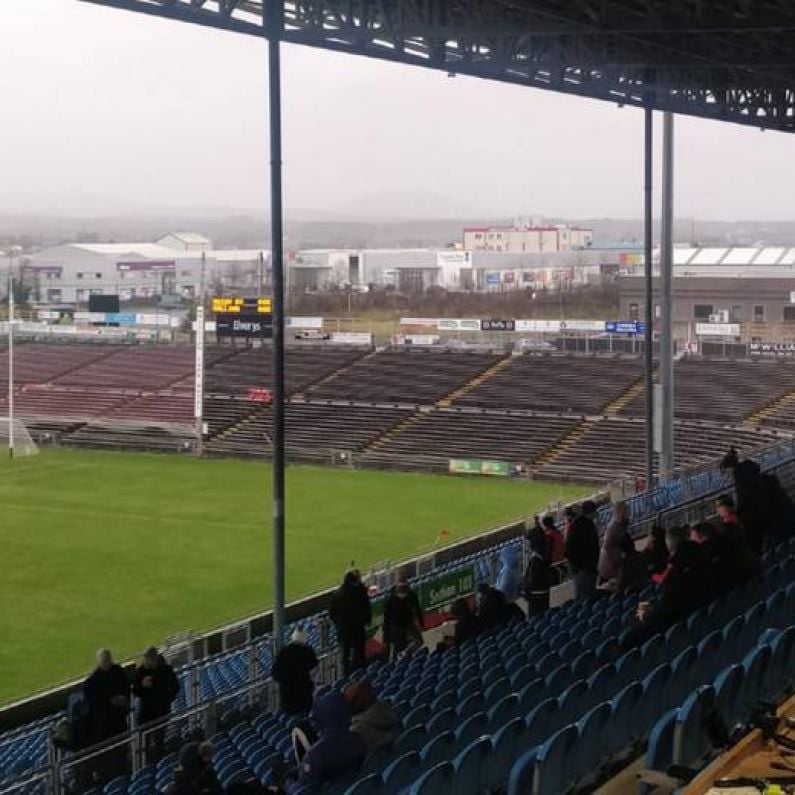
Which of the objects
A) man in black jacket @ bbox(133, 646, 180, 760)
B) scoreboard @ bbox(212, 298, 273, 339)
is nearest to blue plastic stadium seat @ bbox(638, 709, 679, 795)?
man in black jacket @ bbox(133, 646, 180, 760)

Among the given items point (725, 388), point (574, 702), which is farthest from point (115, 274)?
point (574, 702)

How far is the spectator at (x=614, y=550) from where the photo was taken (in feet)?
30.1

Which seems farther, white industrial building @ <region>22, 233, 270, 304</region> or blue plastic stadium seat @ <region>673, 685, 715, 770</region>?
white industrial building @ <region>22, 233, 270, 304</region>

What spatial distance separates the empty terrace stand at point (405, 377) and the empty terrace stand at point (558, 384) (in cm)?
108

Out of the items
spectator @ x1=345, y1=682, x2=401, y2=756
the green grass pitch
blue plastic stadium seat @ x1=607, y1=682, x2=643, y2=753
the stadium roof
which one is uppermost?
the stadium roof

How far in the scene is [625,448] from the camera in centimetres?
3397

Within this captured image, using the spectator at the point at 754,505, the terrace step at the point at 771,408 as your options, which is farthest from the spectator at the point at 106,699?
the terrace step at the point at 771,408

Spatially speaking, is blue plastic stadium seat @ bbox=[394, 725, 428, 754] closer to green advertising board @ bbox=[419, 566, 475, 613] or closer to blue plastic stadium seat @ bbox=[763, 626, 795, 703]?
blue plastic stadium seat @ bbox=[763, 626, 795, 703]

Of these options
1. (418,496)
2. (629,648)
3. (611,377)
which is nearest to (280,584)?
(629,648)

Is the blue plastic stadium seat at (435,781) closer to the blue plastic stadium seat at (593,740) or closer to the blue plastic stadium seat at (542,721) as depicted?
the blue plastic stadium seat at (593,740)

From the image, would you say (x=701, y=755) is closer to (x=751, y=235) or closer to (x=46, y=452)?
(x=46, y=452)

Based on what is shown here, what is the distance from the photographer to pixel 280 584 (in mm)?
9125

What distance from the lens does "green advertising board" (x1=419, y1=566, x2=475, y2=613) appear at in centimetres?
1257

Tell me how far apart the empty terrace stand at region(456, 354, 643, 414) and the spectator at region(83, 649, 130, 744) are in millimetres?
31137
